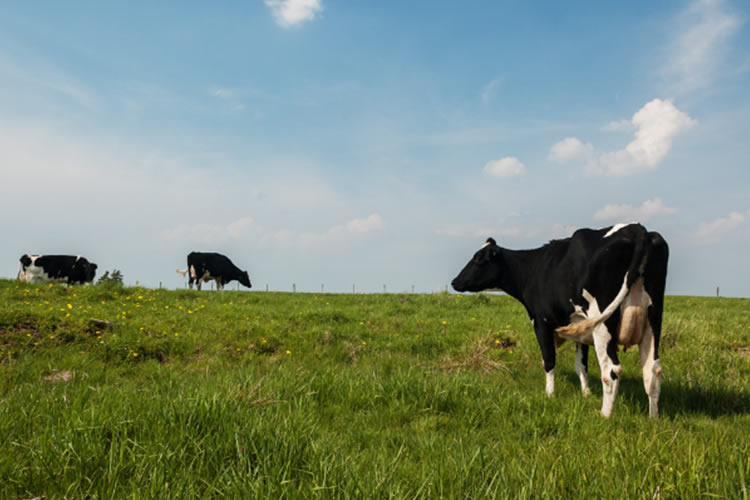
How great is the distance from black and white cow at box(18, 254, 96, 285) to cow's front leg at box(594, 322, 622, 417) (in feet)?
96.4

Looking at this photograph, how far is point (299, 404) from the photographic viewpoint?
5.28m

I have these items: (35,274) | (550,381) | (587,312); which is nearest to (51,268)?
(35,274)

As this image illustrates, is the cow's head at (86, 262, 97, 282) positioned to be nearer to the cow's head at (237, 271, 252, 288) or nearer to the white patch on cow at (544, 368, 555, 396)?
the cow's head at (237, 271, 252, 288)

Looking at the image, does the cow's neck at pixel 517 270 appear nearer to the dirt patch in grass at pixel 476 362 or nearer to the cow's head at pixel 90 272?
the dirt patch in grass at pixel 476 362

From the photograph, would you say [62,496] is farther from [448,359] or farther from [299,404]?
[448,359]

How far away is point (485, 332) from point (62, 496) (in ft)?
31.1

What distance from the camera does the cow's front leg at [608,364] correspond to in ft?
19.5

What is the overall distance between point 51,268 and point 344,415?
28.7 meters

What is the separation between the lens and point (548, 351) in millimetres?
7434

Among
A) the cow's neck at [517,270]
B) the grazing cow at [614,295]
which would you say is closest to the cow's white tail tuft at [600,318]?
the grazing cow at [614,295]

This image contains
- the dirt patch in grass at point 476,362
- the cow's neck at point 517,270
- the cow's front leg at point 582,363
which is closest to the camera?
the cow's front leg at point 582,363

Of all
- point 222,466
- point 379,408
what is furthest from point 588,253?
point 222,466

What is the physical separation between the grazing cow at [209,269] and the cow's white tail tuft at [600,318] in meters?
30.2

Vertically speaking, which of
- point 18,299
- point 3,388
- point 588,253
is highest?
point 588,253
